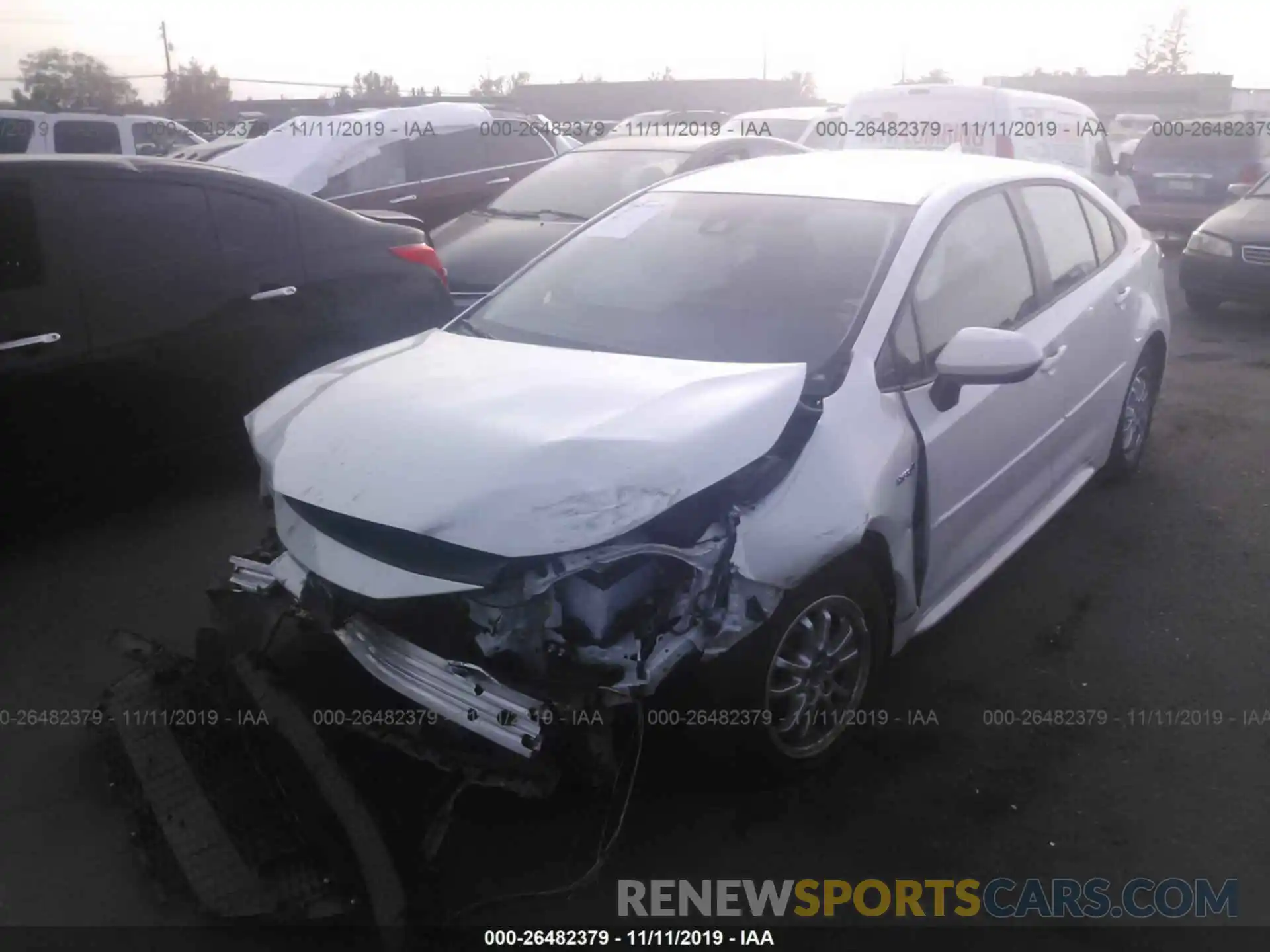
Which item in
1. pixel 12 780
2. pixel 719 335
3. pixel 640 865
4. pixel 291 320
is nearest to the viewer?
pixel 640 865

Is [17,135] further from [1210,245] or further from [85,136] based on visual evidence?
[1210,245]

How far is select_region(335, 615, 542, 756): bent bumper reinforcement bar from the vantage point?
2.49 meters

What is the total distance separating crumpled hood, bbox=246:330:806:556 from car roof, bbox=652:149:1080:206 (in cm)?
106

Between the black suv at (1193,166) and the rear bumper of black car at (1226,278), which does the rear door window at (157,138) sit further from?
the rear bumper of black car at (1226,278)

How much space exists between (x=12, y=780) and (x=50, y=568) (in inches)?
61.6

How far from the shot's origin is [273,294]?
5.10 m

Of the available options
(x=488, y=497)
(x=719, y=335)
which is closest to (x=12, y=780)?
(x=488, y=497)

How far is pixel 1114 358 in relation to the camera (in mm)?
4656

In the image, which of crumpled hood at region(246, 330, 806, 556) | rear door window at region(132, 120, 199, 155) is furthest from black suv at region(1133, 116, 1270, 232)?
rear door window at region(132, 120, 199, 155)

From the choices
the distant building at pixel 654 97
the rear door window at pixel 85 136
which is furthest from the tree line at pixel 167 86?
the rear door window at pixel 85 136

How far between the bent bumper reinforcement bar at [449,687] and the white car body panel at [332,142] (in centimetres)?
753

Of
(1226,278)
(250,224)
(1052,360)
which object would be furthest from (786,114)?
(1052,360)

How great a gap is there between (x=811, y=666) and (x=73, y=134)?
16.1 meters

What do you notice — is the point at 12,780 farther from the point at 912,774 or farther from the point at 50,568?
the point at 912,774
